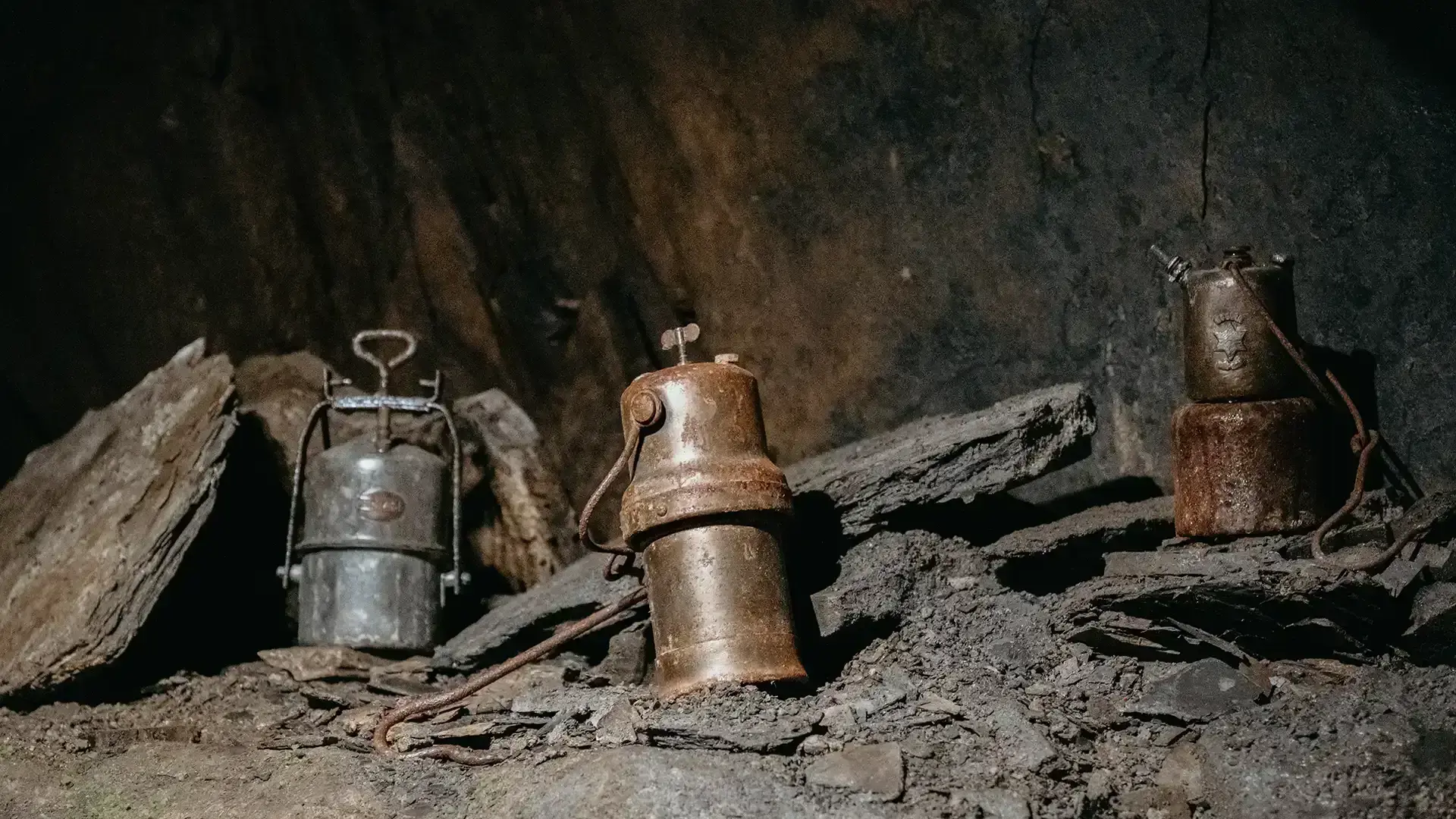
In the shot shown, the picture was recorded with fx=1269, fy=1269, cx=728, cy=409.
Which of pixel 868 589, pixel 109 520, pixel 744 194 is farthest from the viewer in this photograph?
pixel 744 194

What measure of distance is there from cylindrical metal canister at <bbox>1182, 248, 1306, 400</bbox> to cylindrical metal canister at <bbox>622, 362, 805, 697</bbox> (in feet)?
3.60

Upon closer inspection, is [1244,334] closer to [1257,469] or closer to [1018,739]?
[1257,469]

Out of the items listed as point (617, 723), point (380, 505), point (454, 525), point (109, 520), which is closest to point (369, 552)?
point (380, 505)

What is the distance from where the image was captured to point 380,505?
3.91 metres

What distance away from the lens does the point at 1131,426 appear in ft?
11.6

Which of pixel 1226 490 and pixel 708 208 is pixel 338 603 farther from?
pixel 1226 490

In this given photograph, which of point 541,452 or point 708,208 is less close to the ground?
point 708,208

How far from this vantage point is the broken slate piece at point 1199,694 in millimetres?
2686

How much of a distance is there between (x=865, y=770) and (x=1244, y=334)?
1440mm

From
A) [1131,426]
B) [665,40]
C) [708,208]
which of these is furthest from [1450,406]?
[665,40]

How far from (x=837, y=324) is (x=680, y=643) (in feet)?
4.81

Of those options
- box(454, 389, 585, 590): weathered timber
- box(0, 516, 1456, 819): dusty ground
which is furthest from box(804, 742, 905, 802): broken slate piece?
box(454, 389, 585, 590): weathered timber

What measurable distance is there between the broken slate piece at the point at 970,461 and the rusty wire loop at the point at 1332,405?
1.60 ft

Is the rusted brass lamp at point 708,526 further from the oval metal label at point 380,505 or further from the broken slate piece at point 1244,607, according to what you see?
the oval metal label at point 380,505
